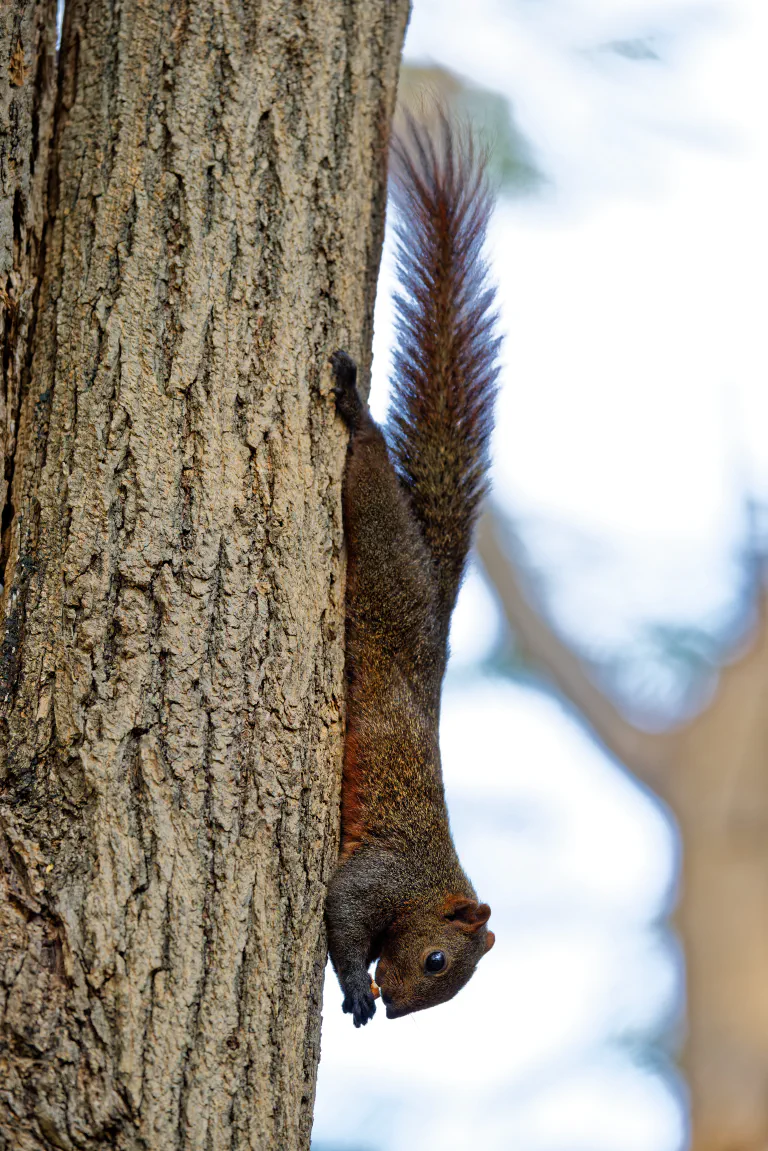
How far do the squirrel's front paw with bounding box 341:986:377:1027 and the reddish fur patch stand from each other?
39cm

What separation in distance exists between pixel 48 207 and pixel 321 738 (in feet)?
4.65

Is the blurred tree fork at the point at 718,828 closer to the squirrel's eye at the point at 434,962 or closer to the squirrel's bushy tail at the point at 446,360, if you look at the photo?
the squirrel's eye at the point at 434,962

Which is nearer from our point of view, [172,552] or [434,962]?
[172,552]

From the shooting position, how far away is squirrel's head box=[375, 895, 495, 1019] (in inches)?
127

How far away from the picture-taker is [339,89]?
8.91 feet

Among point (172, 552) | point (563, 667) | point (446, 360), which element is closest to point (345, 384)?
point (172, 552)

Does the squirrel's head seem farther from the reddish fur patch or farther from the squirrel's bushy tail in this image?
the squirrel's bushy tail

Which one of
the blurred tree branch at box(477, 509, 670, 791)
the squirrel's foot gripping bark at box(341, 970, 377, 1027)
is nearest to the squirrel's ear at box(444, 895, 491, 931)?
the squirrel's foot gripping bark at box(341, 970, 377, 1027)

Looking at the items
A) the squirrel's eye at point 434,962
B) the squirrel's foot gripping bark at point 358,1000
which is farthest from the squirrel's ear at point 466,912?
the squirrel's foot gripping bark at point 358,1000

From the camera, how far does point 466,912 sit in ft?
10.8

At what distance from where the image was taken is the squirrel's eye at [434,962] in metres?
3.23

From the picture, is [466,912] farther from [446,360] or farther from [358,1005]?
[446,360]

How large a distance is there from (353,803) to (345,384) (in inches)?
44.3

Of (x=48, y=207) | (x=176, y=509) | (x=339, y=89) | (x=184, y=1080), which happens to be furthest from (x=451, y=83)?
(x=184, y=1080)
